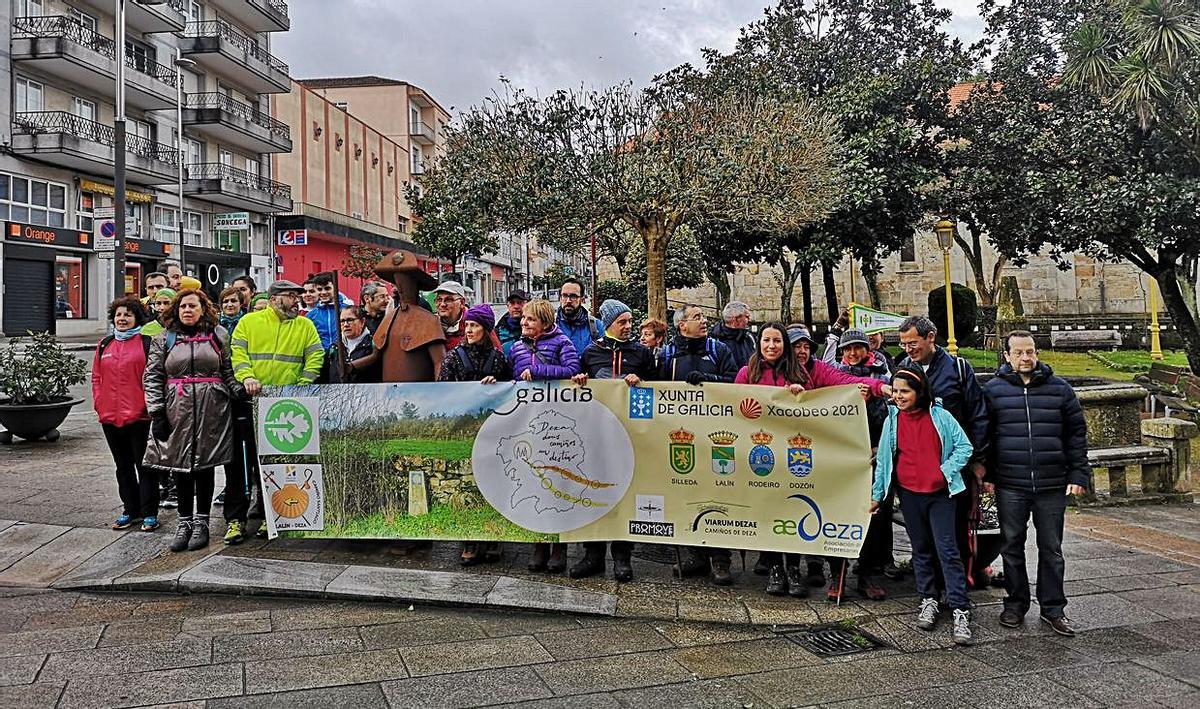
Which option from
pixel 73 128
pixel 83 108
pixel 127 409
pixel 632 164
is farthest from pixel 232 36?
pixel 127 409

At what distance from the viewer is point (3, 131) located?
27.2 metres

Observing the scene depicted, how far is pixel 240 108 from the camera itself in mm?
38406

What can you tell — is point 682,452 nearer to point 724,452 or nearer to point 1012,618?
point 724,452

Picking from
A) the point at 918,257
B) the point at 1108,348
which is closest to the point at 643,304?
the point at 1108,348

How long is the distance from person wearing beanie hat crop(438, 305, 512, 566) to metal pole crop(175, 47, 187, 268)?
94.6 ft

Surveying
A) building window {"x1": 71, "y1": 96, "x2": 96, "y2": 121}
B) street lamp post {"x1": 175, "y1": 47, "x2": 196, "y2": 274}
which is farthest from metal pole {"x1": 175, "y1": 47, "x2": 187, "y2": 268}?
building window {"x1": 71, "y1": 96, "x2": 96, "y2": 121}

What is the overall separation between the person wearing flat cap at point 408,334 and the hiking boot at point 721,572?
248 cm

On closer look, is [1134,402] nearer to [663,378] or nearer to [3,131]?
[663,378]

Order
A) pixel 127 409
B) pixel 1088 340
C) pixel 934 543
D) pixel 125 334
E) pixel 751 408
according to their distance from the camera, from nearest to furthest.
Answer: pixel 934 543, pixel 751 408, pixel 127 409, pixel 125 334, pixel 1088 340

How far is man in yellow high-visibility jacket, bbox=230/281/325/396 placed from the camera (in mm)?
6289

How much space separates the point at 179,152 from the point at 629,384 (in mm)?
31590

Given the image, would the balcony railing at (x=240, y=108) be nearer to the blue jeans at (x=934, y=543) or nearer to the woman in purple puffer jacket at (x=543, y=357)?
the woman in purple puffer jacket at (x=543, y=357)

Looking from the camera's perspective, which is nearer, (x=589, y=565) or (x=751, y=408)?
(x=751, y=408)

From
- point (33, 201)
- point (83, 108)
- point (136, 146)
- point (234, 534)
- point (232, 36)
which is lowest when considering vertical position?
point (234, 534)
